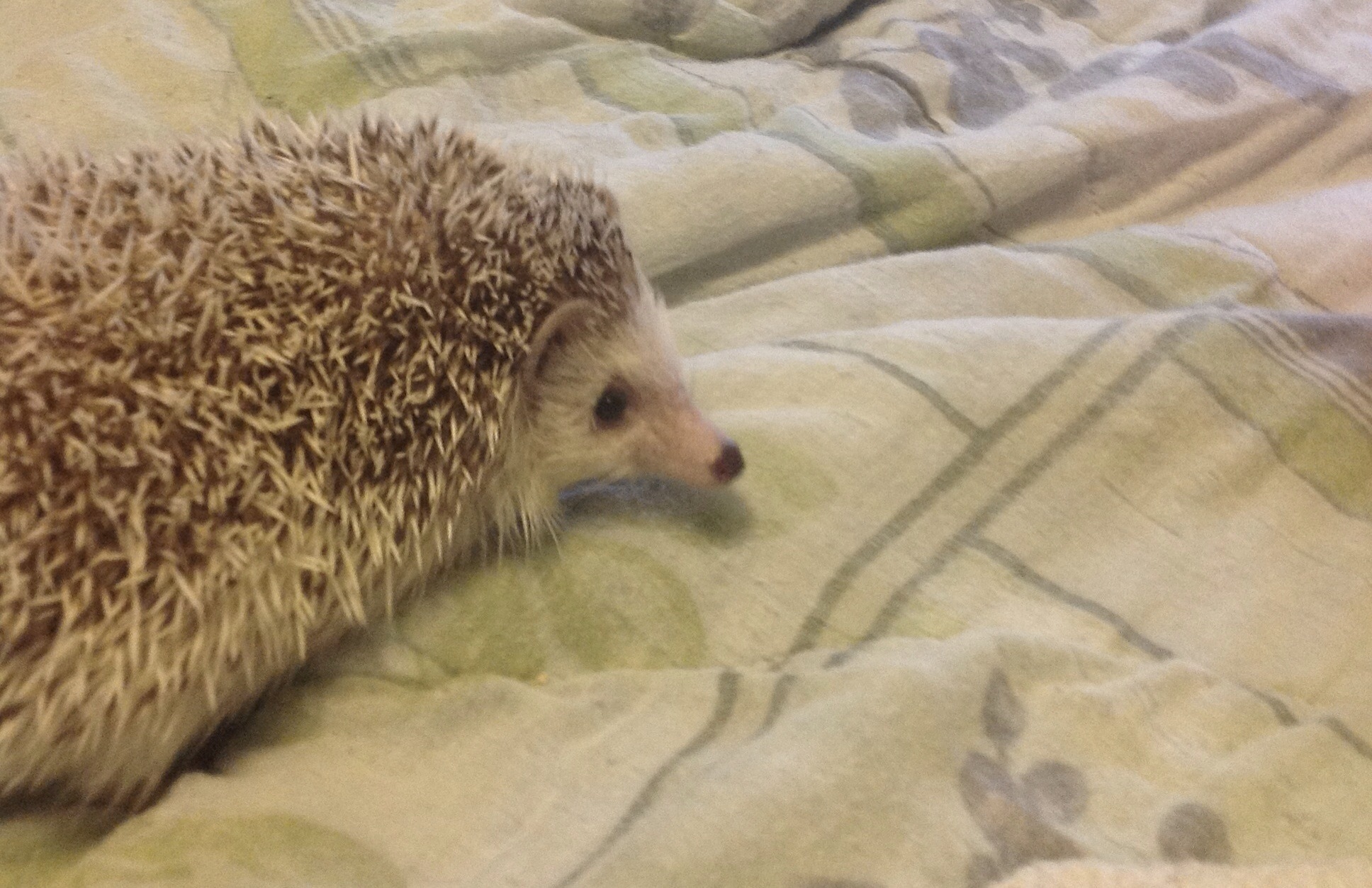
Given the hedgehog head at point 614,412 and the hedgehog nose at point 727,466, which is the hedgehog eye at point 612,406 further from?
the hedgehog nose at point 727,466

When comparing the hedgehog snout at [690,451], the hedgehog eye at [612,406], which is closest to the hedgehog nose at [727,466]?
the hedgehog snout at [690,451]

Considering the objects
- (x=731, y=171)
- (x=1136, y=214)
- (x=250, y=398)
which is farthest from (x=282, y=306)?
(x=1136, y=214)

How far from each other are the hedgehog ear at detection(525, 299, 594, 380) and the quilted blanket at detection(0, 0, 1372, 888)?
196 mm

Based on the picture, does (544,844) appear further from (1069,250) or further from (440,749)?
(1069,250)

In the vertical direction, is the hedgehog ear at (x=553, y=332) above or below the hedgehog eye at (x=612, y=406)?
above

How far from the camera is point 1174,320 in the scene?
122cm

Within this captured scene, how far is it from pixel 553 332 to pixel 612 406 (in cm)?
→ 11

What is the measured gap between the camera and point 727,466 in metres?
1.04

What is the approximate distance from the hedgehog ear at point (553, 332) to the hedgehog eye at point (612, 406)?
3.0 inches

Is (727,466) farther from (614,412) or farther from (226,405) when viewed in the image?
(226,405)

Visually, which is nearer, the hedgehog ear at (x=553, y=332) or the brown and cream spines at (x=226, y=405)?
the brown and cream spines at (x=226, y=405)

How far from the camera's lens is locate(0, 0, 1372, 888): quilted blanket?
2.65 feet

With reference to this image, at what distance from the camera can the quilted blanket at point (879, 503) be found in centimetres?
81

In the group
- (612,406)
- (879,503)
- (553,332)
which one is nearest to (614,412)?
(612,406)
